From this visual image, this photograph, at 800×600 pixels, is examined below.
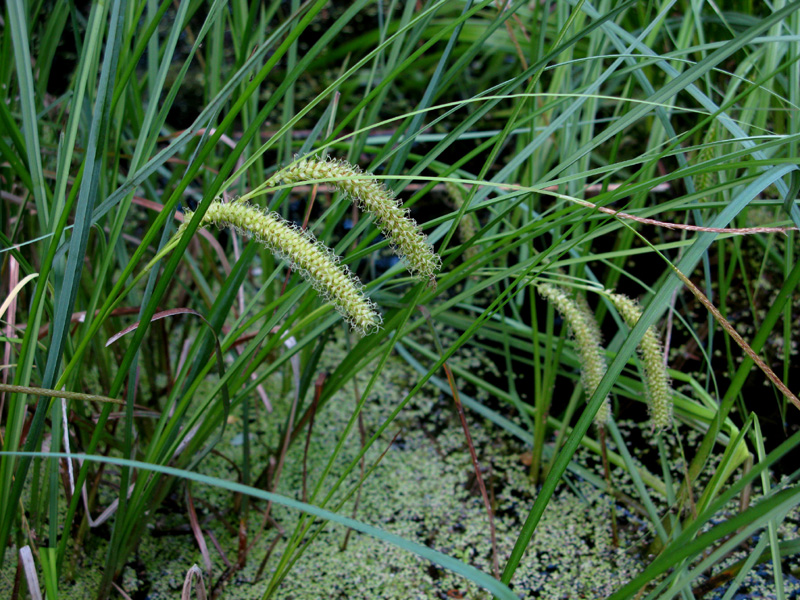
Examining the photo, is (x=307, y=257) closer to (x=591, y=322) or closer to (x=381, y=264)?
(x=591, y=322)

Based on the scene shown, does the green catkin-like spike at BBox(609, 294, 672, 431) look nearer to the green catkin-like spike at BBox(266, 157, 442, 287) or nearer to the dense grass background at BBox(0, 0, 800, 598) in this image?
the dense grass background at BBox(0, 0, 800, 598)

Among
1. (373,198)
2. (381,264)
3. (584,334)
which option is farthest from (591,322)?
(381,264)

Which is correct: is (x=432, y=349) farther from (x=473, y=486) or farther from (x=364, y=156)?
(x=364, y=156)

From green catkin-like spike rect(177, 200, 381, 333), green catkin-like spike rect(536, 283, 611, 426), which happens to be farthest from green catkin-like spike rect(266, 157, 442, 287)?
green catkin-like spike rect(536, 283, 611, 426)

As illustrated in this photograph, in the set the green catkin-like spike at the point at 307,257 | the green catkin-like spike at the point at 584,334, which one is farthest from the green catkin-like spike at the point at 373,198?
the green catkin-like spike at the point at 584,334

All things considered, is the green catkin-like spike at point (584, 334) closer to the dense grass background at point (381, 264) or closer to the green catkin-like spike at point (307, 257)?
the dense grass background at point (381, 264)
